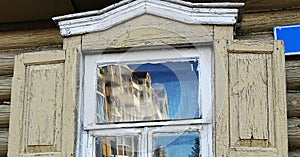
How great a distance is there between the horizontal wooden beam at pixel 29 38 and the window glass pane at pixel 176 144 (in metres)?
0.83

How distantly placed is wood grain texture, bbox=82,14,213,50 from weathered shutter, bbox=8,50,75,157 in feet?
0.68

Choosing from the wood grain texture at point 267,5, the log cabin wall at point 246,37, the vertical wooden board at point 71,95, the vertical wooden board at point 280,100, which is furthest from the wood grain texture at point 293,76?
the vertical wooden board at point 71,95

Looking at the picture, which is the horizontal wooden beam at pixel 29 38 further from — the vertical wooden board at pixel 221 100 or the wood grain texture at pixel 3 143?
the vertical wooden board at pixel 221 100

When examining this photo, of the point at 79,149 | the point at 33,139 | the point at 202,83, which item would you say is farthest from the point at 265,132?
the point at 33,139

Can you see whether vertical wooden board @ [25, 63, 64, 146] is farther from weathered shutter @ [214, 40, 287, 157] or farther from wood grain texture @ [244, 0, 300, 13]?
wood grain texture @ [244, 0, 300, 13]

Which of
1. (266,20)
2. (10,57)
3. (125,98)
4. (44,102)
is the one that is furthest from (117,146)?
(266,20)

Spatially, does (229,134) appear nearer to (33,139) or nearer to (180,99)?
(180,99)

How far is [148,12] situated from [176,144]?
26.1 inches

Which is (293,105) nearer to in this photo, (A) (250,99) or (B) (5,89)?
(A) (250,99)

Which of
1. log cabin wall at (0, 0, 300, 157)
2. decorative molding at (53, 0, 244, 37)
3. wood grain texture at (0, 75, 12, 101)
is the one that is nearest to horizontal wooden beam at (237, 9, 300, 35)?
log cabin wall at (0, 0, 300, 157)

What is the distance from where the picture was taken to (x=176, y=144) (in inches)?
127

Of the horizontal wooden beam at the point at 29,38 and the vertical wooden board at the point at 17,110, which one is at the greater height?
the horizontal wooden beam at the point at 29,38

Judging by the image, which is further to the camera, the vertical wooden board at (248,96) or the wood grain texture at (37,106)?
the wood grain texture at (37,106)

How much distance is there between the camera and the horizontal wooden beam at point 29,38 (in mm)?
3666
